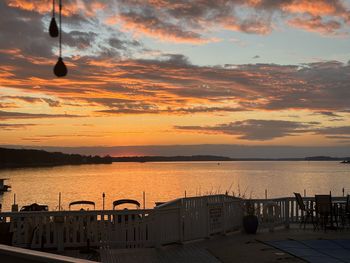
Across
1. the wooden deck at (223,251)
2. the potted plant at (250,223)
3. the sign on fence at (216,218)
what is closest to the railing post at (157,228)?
the wooden deck at (223,251)

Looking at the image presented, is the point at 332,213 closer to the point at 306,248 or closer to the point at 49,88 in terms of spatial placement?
the point at 306,248

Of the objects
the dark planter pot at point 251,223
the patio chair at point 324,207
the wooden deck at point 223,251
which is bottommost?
the wooden deck at point 223,251

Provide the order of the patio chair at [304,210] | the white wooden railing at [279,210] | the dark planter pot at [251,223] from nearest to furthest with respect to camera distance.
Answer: the dark planter pot at [251,223] → the patio chair at [304,210] → the white wooden railing at [279,210]

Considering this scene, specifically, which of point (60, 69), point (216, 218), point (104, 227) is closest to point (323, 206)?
point (216, 218)

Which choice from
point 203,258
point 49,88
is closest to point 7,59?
point 49,88

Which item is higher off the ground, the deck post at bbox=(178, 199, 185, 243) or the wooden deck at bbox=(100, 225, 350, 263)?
the deck post at bbox=(178, 199, 185, 243)

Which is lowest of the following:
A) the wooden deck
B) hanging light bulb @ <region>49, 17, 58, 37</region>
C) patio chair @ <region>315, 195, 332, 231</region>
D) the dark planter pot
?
the wooden deck

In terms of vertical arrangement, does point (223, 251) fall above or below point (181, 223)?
below

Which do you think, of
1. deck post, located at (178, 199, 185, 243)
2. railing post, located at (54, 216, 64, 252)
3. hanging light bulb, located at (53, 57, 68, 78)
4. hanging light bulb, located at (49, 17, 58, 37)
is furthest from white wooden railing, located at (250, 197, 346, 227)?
hanging light bulb, located at (49, 17, 58, 37)

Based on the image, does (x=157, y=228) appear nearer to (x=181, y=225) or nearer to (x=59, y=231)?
(x=181, y=225)

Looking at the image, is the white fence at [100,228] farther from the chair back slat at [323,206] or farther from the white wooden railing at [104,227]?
the chair back slat at [323,206]

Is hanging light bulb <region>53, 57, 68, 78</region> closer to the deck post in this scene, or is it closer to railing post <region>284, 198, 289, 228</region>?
the deck post

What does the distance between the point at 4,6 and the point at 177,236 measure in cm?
604

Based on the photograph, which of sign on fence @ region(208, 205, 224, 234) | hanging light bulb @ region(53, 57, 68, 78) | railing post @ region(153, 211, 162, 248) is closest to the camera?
hanging light bulb @ region(53, 57, 68, 78)
